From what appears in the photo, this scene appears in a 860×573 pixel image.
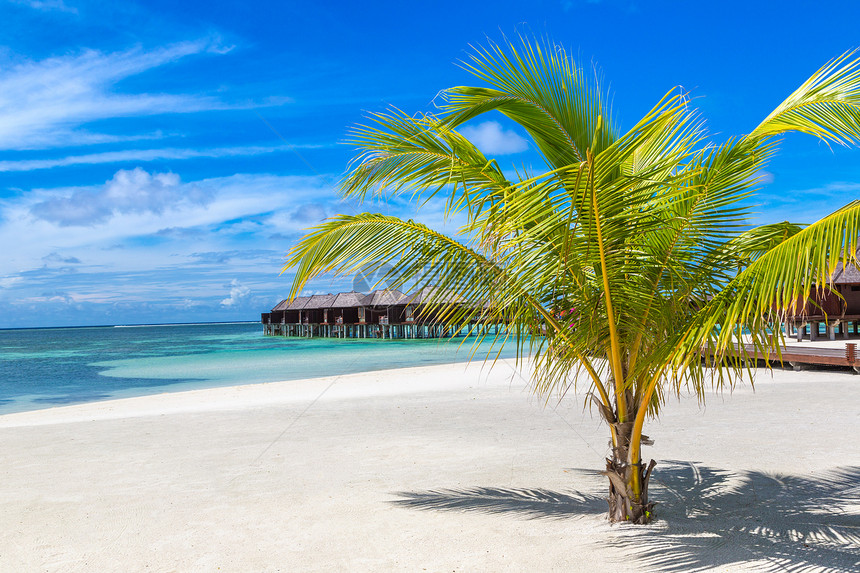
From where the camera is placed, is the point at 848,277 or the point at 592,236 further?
the point at 848,277

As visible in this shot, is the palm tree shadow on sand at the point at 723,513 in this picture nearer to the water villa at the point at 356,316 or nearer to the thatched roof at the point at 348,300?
the water villa at the point at 356,316

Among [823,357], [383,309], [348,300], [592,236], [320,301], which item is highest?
[320,301]

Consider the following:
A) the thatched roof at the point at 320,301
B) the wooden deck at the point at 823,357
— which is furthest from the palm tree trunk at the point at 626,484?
the thatched roof at the point at 320,301

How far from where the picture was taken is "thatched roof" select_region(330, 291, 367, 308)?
204ft

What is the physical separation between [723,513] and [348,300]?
196 feet

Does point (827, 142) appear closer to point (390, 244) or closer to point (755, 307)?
point (755, 307)

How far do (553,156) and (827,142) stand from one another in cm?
167

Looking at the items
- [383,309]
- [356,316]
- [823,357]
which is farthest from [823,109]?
[356,316]

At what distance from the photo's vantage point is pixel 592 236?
387cm

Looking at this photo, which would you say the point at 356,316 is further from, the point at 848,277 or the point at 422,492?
the point at 422,492

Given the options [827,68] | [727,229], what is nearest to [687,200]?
[727,229]

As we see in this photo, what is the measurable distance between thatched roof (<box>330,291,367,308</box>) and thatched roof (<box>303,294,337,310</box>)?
0.63 metres

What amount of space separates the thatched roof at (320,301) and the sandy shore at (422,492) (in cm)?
5567

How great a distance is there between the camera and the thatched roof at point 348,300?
204 ft
